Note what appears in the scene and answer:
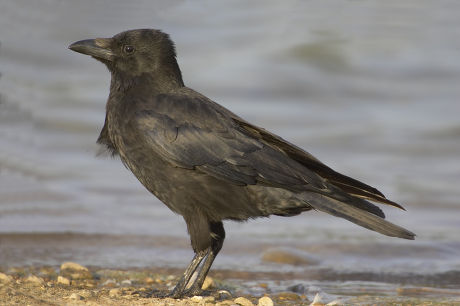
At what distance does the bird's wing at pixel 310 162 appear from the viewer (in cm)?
590

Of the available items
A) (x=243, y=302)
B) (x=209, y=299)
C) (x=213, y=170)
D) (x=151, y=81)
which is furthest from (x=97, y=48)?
(x=243, y=302)

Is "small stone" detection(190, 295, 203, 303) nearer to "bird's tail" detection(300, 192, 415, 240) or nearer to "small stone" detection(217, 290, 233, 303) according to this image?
"small stone" detection(217, 290, 233, 303)

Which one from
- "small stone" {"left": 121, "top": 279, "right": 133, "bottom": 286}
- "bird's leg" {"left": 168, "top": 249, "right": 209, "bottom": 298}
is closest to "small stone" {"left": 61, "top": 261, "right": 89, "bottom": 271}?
"small stone" {"left": 121, "top": 279, "right": 133, "bottom": 286}

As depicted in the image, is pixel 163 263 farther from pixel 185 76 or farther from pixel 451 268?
pixel 185 76

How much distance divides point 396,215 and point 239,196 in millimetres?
4564

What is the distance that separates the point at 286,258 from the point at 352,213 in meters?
2.64

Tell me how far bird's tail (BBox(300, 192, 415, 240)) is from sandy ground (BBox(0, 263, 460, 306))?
68cm

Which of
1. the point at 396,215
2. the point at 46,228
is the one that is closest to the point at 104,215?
the point at 46,228

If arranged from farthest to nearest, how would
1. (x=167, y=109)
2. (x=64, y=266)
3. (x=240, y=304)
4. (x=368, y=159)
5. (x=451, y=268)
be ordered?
1. (x=368, y=159)
2. (x=451, y=268)
3. (x=64, y=266)
4. (x=167, y=109)
5. (x=240, y=304)

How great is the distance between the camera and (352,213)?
575 centimetres

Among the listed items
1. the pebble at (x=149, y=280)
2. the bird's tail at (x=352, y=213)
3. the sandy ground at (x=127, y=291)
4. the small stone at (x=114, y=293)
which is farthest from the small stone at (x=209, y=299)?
the pebble at (x=149, y=280)

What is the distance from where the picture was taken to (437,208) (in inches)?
410

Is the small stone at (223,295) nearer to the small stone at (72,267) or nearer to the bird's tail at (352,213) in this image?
the bird's tail at (352,213)

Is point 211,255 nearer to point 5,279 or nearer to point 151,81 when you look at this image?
point 151,81
